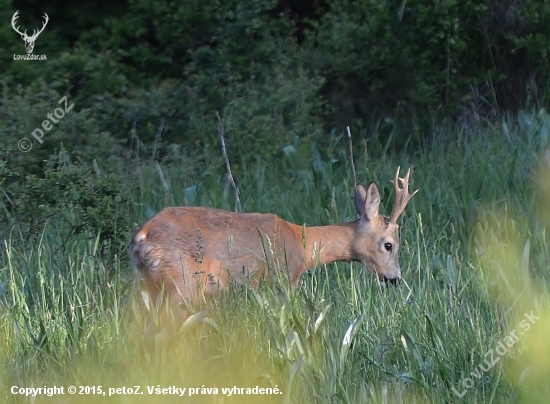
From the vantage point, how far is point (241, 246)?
6.44m

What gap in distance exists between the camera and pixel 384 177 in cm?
877

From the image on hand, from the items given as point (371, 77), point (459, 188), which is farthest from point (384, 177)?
point (371, 77)

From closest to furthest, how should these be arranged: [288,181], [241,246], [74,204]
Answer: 1. [241,246]
2. [74,204]
3. [288,181]

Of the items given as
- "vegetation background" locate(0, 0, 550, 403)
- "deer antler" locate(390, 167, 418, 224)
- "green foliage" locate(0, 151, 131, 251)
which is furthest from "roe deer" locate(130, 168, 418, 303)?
"green foliage" locate(0, 151, 131, 251)

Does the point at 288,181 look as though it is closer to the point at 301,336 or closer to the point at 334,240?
the point at 334,240

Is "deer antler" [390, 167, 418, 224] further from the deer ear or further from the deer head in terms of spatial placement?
the deer ear

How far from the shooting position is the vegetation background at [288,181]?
4379 millimetres

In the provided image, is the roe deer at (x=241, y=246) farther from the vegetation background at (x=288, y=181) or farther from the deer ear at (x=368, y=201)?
the vegetation background at (x=288, y=181)

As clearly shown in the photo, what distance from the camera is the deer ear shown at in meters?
7.14

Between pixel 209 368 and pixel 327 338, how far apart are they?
21.2 inches

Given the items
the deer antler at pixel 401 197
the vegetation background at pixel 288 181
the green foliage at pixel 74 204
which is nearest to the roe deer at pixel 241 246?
the deer antler at pixel 401 197

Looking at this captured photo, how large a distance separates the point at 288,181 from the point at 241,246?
2.63 metres

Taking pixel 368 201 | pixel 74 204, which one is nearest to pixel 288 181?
pixel 368 201

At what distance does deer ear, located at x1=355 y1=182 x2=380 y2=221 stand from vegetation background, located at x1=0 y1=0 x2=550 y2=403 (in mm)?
313
